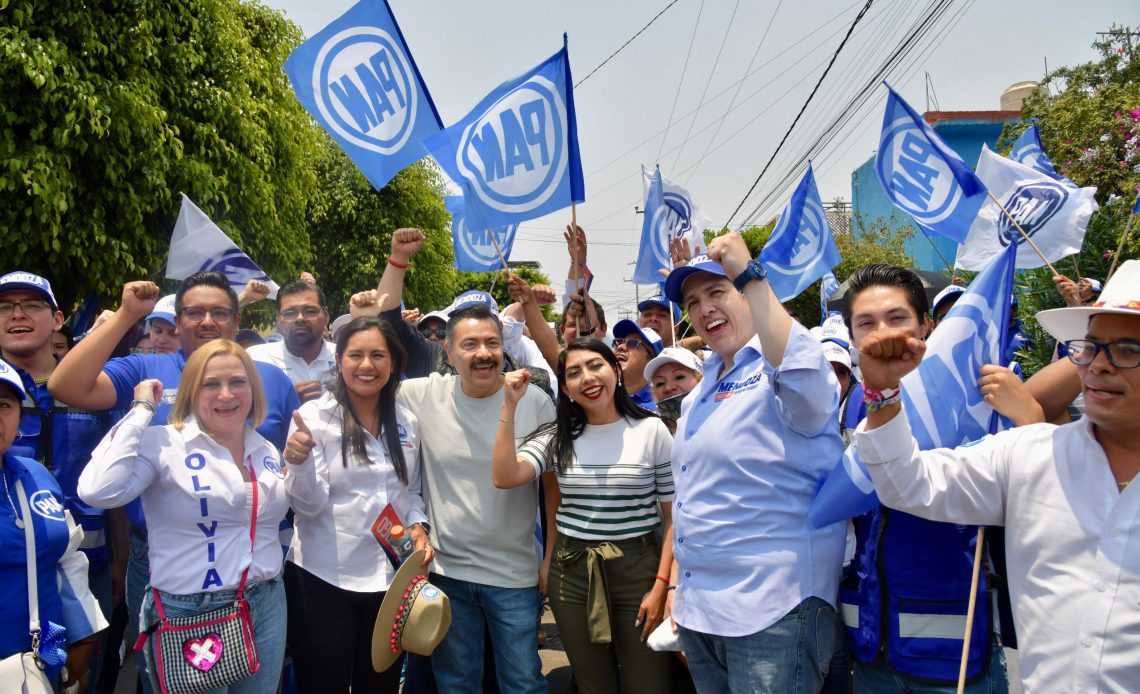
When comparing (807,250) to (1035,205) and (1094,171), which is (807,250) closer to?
(1035,205)

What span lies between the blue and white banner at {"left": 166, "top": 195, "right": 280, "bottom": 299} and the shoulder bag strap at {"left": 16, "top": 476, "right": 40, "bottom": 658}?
216 centimetres

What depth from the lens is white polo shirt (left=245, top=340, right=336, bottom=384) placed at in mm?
4062

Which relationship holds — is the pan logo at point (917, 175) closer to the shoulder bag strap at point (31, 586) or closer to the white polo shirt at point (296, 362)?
the white polo shirt at point (296, 362)

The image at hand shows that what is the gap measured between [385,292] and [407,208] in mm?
19687

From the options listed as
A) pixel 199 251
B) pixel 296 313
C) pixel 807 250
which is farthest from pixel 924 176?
pixel 199 251

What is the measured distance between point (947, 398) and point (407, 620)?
207 cm

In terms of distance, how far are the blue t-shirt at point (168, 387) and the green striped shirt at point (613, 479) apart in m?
1.13

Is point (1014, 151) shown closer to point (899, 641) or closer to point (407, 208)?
point (899, 641)

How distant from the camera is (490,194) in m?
4.37

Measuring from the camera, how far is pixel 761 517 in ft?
7.58

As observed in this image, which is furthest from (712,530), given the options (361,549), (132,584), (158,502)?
(132,584)

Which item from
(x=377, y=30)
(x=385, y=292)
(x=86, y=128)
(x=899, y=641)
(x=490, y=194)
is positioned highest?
(x=86, y=128)

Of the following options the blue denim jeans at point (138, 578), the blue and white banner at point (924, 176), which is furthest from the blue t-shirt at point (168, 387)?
the blue and white banner at point (924, 176)

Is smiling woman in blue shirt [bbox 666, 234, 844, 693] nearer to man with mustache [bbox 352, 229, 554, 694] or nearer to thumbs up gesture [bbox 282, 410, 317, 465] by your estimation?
man with mustache [bbox 352, 229, 554, 694]
